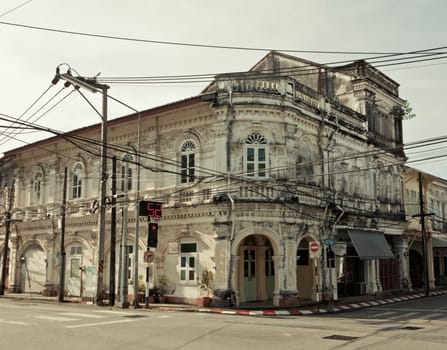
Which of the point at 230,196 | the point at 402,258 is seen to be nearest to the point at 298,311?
the point at 230,196

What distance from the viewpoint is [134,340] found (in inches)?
481

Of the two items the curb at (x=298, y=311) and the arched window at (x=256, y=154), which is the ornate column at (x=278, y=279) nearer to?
the curb at (x=298, y=311)

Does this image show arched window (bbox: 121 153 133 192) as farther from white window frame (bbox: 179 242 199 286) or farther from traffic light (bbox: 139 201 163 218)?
white window frame (bbox: 179 242 199 286)

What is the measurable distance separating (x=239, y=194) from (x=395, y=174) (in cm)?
1553

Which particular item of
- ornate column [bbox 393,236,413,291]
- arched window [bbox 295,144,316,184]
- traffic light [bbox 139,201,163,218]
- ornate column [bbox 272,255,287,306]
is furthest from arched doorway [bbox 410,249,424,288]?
traffic light [bbox 139,201,163,218]

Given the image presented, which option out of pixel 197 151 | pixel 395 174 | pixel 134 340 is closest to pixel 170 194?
pixel 197 151

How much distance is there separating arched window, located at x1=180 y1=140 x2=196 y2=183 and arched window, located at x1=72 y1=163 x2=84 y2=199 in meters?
7.76

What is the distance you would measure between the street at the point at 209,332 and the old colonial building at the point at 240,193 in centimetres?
491

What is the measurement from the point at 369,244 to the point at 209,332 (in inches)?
665

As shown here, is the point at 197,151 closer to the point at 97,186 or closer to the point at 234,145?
the point at 234,145

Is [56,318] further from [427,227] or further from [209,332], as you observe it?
[427,227]

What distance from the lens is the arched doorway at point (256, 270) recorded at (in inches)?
942

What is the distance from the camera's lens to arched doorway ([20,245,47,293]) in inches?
1233

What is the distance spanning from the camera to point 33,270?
32156 millimetres
